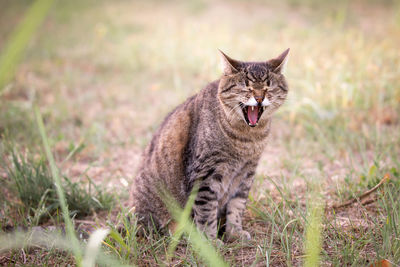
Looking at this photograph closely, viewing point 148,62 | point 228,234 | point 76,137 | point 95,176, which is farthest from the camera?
point 148,62

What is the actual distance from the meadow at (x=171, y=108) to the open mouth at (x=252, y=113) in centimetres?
32

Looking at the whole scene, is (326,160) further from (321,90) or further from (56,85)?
(56,85)

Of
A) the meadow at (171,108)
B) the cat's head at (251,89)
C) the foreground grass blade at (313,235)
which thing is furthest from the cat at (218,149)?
the foreground grass blade at (313,235)

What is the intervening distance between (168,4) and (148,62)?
4052 millimetres

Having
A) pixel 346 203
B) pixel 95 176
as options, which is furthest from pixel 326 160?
pixel 95 176

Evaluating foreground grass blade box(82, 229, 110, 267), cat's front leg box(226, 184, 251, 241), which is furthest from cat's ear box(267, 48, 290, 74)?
foreground grass blade box(82, 229, 110, 267)

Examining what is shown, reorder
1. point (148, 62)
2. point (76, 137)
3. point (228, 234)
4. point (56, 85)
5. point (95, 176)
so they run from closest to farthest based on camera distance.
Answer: point (228, 234), point (95, 176), point (76, 137), point (56, 85), point (148, 62)

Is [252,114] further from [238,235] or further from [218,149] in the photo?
[238,235]

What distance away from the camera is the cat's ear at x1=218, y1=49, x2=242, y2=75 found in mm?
1895

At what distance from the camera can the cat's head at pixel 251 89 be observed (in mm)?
1792

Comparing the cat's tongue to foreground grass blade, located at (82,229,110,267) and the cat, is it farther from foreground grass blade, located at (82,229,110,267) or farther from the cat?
foreground grass blade, located at (82,229,110,267)

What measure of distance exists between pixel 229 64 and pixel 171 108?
2039 mm

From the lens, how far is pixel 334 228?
1704 mm

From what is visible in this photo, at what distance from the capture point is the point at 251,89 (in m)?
1.79
